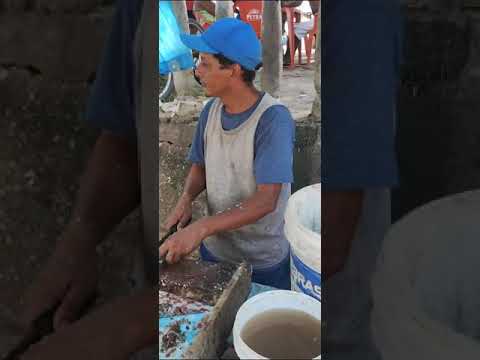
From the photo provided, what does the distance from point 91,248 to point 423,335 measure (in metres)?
0.37

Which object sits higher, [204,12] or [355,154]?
[204,12]

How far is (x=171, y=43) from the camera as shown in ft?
1.76

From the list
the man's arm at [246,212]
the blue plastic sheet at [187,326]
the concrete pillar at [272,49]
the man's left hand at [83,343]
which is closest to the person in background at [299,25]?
the concrete pillar at [272,49]

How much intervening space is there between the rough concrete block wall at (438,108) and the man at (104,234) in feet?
1.00

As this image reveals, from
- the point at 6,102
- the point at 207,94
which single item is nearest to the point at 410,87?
the point at 207,94

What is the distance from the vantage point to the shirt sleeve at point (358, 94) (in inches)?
21.4

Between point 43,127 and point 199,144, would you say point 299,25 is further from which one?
point 43,127

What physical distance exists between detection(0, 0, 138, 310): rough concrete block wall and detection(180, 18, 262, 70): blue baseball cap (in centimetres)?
12

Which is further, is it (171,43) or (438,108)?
(438,108)

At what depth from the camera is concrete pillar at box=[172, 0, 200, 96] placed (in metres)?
0.53

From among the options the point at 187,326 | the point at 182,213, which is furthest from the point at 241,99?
the point at 187,326

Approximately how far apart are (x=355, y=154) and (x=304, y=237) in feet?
0.35

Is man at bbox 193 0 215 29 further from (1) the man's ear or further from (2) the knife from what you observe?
(2) the knife

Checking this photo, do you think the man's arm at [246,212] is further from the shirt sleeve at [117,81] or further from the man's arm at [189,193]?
the shirt sleeve at [117,81]
